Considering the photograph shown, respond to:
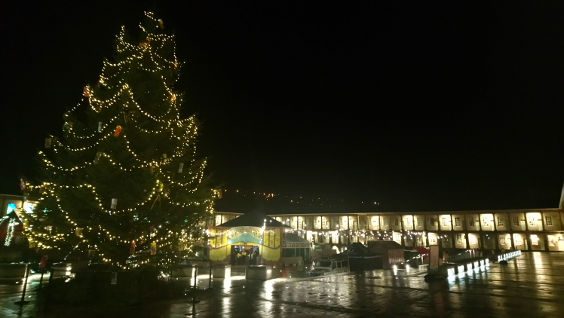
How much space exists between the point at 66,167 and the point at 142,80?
4328 mm

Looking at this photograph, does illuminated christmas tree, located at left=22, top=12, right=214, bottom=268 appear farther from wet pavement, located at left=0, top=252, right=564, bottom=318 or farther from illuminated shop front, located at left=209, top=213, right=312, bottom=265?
illuminated shop front, located at left=209, top=213, right=312, bottom=265

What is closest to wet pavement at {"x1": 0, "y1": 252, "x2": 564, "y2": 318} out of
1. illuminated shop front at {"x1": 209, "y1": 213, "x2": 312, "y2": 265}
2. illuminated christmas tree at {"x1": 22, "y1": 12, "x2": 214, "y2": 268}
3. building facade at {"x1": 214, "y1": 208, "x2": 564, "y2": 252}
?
illuminated christmas tree at {"x1": 22, "y1": 12, "x2": 214, "y2": 268}

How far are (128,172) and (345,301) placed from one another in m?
8.65

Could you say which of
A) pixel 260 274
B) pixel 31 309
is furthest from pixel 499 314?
pixel 31 309

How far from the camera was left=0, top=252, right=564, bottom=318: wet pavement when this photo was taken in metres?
9.94

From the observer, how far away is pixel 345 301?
11.8 m

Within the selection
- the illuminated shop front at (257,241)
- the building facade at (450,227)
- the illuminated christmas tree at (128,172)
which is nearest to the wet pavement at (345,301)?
the illuminated christmas tree at (128,172)

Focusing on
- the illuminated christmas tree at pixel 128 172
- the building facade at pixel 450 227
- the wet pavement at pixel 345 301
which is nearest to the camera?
the wet pavement at pixel 345 301

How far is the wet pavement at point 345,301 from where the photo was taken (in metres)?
9.94

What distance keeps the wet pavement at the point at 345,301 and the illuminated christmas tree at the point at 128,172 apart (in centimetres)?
222

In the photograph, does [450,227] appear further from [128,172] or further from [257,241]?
[128,172]

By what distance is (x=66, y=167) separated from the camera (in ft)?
44.4

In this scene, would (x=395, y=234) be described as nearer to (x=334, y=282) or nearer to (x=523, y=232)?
(x=523, y=232)

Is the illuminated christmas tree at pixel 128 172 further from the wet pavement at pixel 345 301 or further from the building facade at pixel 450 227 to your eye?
the building facade at pixel 450 227
